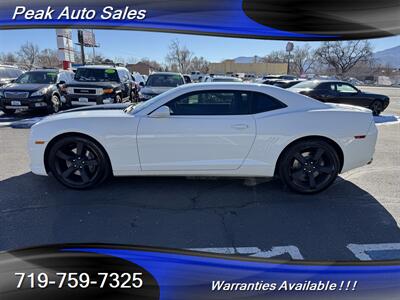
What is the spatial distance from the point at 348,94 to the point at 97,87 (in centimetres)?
975

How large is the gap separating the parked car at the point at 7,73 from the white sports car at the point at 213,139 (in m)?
13.5

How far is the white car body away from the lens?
3.51m

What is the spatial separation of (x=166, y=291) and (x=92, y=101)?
27.9 ft

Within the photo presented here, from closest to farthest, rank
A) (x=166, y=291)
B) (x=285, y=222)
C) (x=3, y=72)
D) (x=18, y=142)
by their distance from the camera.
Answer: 1. (x=166, y=291)
2. (x=285, y=222)
3. (x=18, y=142)
4. (x=3, y=72)

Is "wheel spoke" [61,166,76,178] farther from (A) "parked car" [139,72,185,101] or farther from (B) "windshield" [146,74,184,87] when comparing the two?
(B) "windshield" [146,74,184,87]

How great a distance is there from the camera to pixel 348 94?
11180 millimetres

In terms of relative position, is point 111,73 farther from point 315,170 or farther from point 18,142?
point 315,170

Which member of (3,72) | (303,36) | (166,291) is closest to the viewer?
(166,291)

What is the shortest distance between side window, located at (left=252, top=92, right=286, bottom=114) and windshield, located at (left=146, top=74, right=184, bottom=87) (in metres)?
7.04

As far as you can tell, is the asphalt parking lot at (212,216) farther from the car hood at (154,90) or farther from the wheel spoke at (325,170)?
the car hood at (154,90)

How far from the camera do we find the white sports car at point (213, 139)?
11.5 ft

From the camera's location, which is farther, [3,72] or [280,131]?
[3,72]

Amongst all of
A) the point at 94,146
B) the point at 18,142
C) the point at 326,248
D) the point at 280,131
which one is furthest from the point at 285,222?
the point at 18,142

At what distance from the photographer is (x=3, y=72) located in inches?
566
